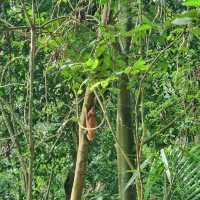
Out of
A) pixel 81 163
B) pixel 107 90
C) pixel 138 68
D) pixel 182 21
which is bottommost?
pixel 81 163

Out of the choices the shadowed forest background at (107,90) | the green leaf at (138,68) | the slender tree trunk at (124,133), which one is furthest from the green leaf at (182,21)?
the slender tree trunk at (124,133)

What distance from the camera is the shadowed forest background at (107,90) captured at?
163 cm

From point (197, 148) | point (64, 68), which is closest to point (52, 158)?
point (197, 148)

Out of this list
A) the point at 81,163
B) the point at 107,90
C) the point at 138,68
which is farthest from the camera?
the point at 107,90

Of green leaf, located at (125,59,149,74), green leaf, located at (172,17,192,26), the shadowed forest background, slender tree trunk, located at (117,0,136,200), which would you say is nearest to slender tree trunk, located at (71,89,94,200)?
the shadowed forest background

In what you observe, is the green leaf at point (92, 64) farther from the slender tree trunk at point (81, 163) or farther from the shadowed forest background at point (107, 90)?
the slender tree trunk at point (81, 163)

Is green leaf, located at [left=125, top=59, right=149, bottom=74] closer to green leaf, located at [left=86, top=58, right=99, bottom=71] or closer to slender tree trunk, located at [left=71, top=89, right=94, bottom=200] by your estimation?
green leaf, located at [left=86, top=58, right=99, bottom=71]

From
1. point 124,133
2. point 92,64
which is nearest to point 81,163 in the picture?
point 124,133

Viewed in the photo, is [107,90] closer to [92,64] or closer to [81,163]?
[81,163]

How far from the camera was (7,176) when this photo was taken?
13.0ft

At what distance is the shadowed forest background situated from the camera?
1633mm

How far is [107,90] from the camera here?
2.21 m

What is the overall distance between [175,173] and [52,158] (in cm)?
149

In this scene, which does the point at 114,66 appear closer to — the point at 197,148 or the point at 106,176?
the point at 197,148
